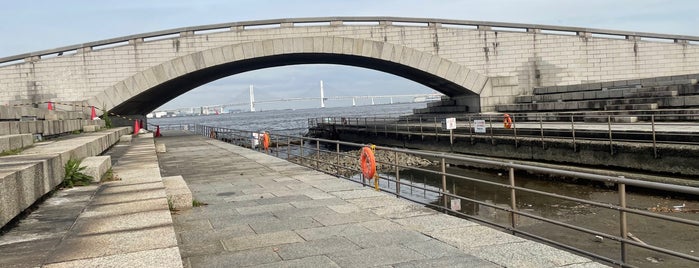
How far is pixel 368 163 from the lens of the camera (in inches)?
408

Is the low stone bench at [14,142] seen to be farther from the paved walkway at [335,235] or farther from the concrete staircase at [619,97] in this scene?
the concrete staircase at [619,97]

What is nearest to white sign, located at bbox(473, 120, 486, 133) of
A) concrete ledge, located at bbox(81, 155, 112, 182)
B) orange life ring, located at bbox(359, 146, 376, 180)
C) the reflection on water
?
A: the reflection on water

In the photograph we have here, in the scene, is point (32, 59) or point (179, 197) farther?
point (32, 59)

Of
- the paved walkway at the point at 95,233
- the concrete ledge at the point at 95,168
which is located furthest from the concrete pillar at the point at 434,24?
the paved walkway at the point at 95,233

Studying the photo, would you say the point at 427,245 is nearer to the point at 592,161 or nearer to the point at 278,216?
the point at 278,216

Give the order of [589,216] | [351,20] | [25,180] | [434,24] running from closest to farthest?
[25,180], [589,216], [351,20], [434,24]

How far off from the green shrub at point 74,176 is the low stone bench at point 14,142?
110 cm

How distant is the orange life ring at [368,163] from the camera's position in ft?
33.1

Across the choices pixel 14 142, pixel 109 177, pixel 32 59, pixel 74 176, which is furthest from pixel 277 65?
pixel 74 176

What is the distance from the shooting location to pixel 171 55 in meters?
29.3

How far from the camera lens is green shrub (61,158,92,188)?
7.86 metres

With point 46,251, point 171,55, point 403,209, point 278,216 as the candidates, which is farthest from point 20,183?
point 171,55

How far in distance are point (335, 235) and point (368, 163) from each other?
178 inches

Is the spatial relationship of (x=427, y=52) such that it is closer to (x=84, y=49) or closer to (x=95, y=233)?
(x=84, y=49)
